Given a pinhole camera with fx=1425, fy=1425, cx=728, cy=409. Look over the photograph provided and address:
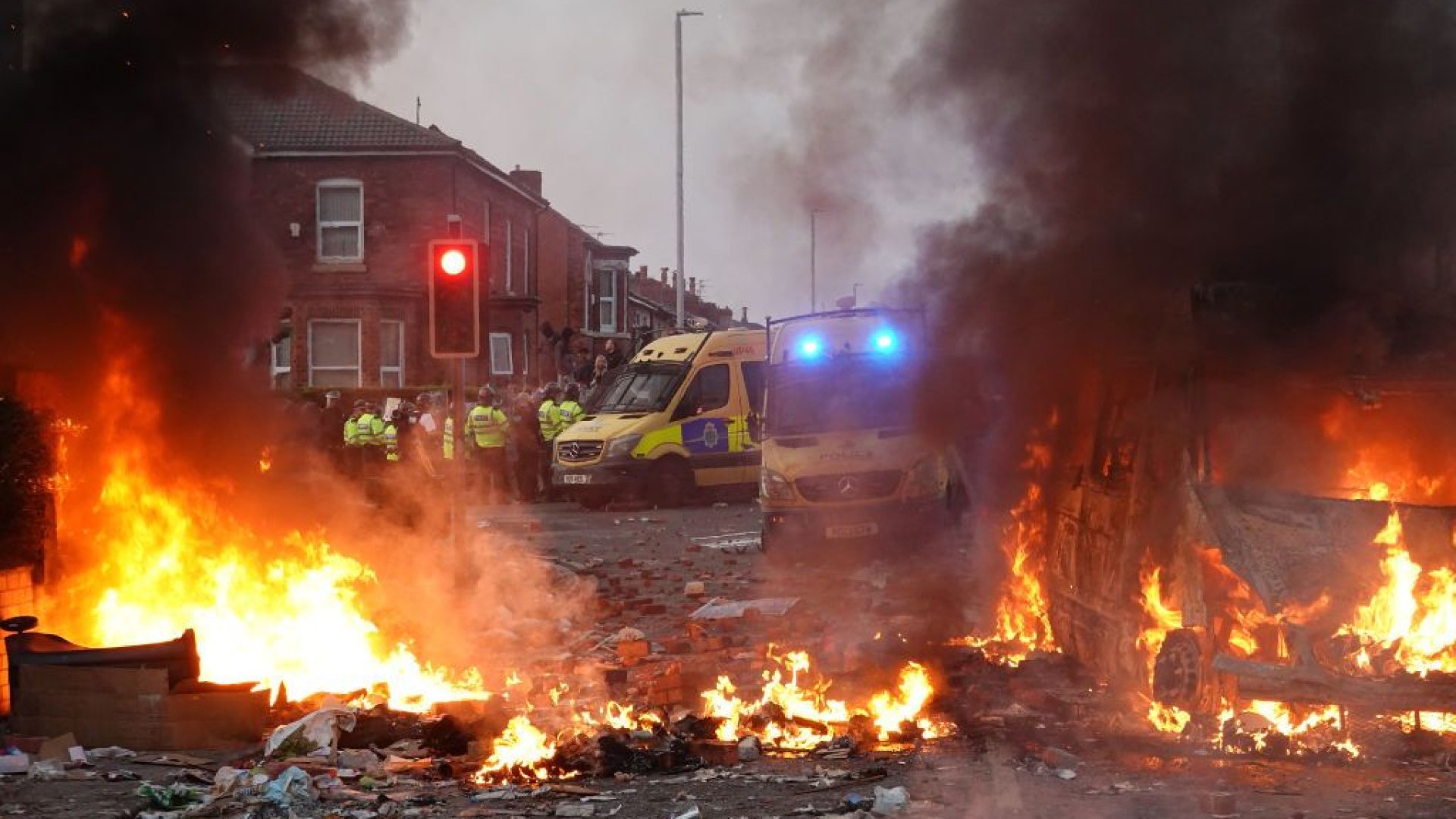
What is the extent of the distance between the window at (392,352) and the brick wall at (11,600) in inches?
933

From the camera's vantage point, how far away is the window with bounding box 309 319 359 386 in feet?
103

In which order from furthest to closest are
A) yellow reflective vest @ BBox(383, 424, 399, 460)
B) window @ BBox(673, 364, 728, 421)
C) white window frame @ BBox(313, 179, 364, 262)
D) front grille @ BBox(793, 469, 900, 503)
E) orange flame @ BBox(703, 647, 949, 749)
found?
white window frame @ BBox(313, 179, 364, 262)
yellow reflective vest @ BBox(383, 424, 399, 460)
window @ BBox(673, 364, 728, 421)
front grille @ BBox(793, 469, 900, 503)
orange flame @ BBox(703, 647, 949, 749)

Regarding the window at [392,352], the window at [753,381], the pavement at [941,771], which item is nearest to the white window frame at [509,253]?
the window at [392,352]

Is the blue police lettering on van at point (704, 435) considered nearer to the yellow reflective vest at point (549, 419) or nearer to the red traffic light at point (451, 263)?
the yellow reflective vest at point (549, 419)

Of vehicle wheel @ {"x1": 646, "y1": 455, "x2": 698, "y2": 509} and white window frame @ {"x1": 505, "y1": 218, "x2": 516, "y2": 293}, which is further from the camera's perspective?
white window frame @ {"x1": 505, "y1": 218, "x2": 516, "y2": 293}

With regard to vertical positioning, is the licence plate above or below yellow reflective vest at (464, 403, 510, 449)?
below

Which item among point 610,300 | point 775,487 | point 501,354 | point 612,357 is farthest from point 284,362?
point 610,300

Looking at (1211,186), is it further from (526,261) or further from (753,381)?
(526,261)

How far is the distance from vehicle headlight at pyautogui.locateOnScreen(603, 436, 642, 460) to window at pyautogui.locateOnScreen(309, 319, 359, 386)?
12.6 metres

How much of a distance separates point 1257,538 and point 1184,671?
0.74 metres

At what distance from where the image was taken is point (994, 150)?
1049cm

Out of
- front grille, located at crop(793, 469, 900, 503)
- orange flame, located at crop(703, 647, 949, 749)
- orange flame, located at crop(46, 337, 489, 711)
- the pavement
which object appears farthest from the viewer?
front grille, located at crop(793, 469, 900, 503)

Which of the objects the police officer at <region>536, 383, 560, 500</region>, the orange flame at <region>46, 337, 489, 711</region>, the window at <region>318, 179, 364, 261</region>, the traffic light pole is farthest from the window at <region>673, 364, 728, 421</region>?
the window at <region>318, 179, 364, 261</region>

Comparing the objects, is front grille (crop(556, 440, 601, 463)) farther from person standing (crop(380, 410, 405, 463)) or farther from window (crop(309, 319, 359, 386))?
window (crop(309, 319, 359, 386))
